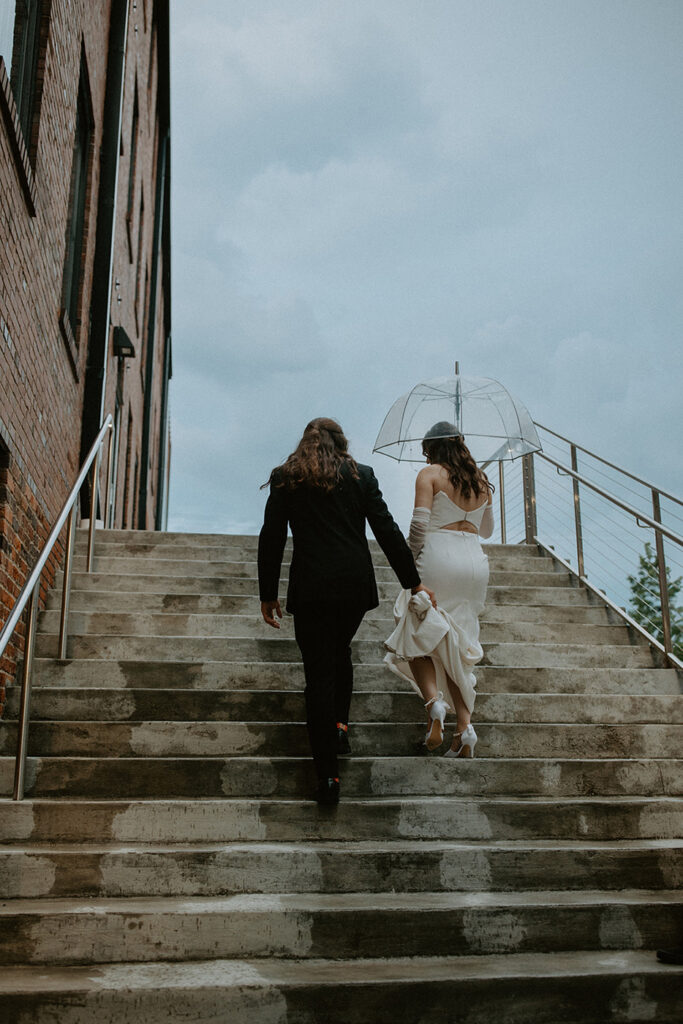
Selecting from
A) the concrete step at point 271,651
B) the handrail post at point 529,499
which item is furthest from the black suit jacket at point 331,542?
the handrail post at point 529,499

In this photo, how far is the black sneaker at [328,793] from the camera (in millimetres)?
4133

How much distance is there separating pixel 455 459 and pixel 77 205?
5.41m

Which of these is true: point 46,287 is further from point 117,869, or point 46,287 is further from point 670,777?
point 670,777

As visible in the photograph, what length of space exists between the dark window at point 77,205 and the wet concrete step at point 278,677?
3.79 m

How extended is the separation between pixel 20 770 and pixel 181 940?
1118mm

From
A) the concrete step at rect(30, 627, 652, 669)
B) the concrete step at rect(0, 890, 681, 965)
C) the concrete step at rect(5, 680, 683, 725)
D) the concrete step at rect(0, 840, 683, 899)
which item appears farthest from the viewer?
the concrete step at rect(30, 627, 652, 669)

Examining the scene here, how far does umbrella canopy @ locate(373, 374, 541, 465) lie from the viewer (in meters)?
6.63

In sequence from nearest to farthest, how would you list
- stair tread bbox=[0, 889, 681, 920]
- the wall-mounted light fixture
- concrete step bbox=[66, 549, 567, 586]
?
stair tread bbox=[0, 889, 681, 920] → concrete step bbox=[66, 549, 567, 586] → the wall-mounted light fixture

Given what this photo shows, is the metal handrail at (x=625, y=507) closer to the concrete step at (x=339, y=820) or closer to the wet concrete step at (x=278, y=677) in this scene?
the wet concrete step at (x=278, y=677)

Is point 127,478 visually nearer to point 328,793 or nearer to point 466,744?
point 466,744

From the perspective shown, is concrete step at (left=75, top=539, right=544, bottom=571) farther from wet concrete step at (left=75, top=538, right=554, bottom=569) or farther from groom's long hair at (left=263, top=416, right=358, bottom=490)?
groom's long hair at (left=263, top=416, right=358, bottom=490)

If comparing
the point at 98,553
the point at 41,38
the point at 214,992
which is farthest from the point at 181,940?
the point at 41,38

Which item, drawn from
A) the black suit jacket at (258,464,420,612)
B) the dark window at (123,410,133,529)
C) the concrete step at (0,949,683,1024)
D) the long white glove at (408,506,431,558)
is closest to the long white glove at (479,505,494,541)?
the long white glove at (408,506,431,558)

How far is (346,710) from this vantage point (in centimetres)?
451
